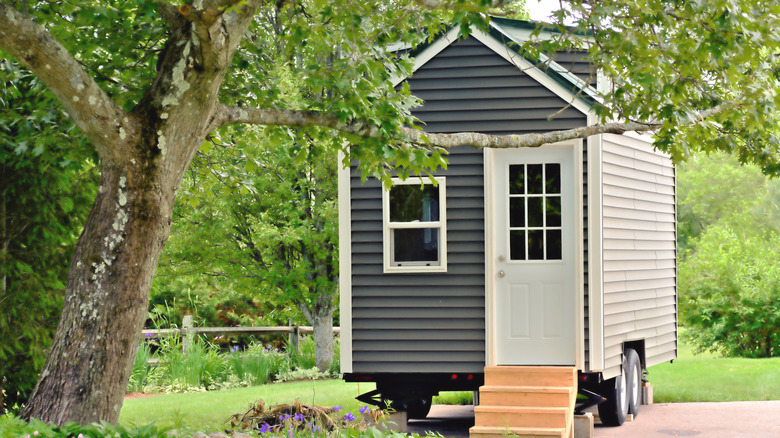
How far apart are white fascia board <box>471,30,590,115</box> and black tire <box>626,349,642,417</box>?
2.98 meters

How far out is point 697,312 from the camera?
18234 millimetres

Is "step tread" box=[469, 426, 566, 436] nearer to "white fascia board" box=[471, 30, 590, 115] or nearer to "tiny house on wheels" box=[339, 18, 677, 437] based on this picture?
"tiny house on wheels" box=[339, 18, 677, 437]

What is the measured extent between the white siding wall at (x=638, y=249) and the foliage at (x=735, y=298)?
6.38m

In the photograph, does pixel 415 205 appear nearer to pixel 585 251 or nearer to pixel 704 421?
pixel 585 251

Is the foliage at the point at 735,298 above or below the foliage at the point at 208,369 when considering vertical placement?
above

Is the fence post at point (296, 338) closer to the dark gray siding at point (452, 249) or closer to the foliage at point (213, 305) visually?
the foliage at point (213, 305)

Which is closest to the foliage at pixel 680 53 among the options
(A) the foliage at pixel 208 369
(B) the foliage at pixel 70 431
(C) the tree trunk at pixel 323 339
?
(B) the foliage at pixel 70 431

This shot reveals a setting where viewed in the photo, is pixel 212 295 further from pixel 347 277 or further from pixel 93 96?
pixel 93 96

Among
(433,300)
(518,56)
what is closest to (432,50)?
(518,56)

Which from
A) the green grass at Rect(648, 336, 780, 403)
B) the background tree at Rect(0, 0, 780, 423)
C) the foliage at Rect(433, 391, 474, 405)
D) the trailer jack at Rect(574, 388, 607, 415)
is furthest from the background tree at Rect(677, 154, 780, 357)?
the background tree at Rect(0, 0, 780, 423)

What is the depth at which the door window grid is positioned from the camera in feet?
29.7

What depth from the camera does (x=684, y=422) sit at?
981 cm

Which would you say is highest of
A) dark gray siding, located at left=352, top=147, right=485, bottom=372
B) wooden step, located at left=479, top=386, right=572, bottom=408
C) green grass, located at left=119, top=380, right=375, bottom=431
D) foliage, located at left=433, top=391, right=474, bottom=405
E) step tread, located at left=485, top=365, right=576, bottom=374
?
dark gray siding, located at left=352, top=147, right=485, bottom=372

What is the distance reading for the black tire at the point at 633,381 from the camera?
9992mm
